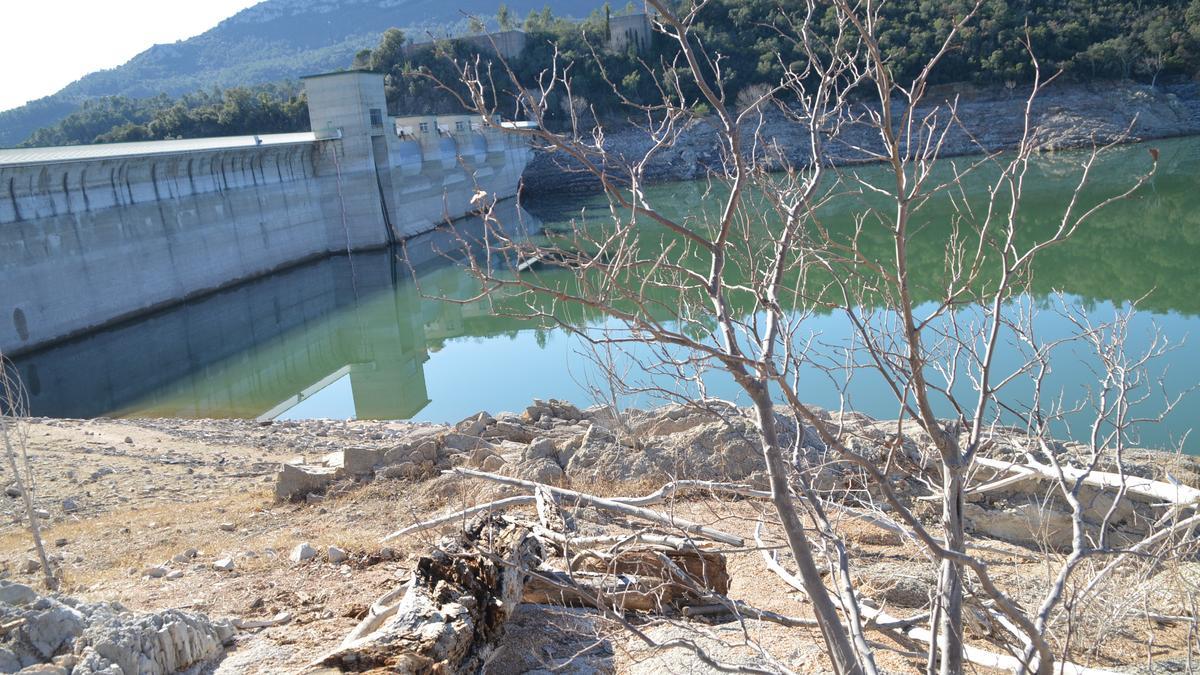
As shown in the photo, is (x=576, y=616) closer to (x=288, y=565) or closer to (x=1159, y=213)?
(x=288, y=565)

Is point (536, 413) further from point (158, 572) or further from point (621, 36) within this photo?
point (621, 36)

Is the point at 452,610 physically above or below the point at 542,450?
above

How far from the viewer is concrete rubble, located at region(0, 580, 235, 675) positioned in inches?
138

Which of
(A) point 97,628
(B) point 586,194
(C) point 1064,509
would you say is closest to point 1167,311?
(C) point 1064,509

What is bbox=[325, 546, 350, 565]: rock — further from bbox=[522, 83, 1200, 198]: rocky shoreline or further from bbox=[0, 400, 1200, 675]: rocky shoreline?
bbox=[522, 83, 1200, 198]: rocky shoreline

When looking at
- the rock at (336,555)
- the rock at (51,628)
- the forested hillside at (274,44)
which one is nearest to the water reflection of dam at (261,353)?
the rock at (336,555)

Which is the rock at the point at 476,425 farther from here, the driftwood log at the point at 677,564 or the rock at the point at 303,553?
the driftwood log at the point at 677,564

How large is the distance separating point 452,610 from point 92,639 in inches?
53.5

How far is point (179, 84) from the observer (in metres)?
122

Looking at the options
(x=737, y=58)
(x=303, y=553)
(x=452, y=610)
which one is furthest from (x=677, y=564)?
(x=737, y=58)

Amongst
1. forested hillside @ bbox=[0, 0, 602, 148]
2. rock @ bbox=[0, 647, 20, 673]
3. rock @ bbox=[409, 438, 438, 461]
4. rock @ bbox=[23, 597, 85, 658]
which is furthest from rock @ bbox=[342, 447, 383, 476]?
forested hillside @ bbox=[0, 0, 602, 148]

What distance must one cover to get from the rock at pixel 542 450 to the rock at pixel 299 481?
159 centimetres

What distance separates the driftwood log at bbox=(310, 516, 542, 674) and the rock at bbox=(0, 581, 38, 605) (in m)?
1.31

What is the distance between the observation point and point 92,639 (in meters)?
3.61
